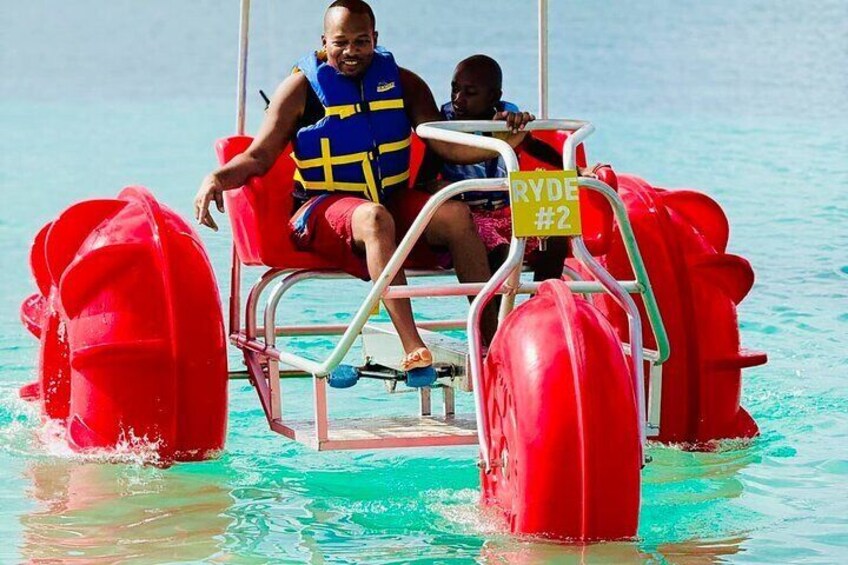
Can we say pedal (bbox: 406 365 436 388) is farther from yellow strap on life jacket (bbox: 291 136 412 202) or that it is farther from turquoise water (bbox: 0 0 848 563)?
yellow strap on life jacket (bbox: 291 136 412 202)

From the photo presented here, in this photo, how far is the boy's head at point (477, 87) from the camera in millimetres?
5523

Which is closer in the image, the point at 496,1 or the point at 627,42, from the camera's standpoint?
the point at 627,42

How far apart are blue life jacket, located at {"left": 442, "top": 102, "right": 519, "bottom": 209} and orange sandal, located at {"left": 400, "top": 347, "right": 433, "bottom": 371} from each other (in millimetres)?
721

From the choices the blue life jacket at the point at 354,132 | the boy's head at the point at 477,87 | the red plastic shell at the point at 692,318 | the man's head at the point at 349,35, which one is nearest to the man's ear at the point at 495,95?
the boy's head at the point at 477,87

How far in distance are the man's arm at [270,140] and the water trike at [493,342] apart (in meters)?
0.16

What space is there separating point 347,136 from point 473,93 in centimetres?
43

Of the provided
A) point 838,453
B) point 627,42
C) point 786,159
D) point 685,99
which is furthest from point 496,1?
point 838,453

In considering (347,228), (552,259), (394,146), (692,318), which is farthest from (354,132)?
(692,318)

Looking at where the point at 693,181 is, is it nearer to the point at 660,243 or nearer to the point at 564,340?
the point at 660,243

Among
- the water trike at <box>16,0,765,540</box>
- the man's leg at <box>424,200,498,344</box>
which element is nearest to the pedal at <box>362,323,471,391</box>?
the water trike at <box>16,0,765,540</box>

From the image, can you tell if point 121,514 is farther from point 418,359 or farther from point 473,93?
point 473,93

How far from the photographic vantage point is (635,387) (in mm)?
4672

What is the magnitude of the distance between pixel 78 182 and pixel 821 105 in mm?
9187

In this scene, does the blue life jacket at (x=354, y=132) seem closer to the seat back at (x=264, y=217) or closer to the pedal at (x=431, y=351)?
the seat back at (x=264, y=217)
